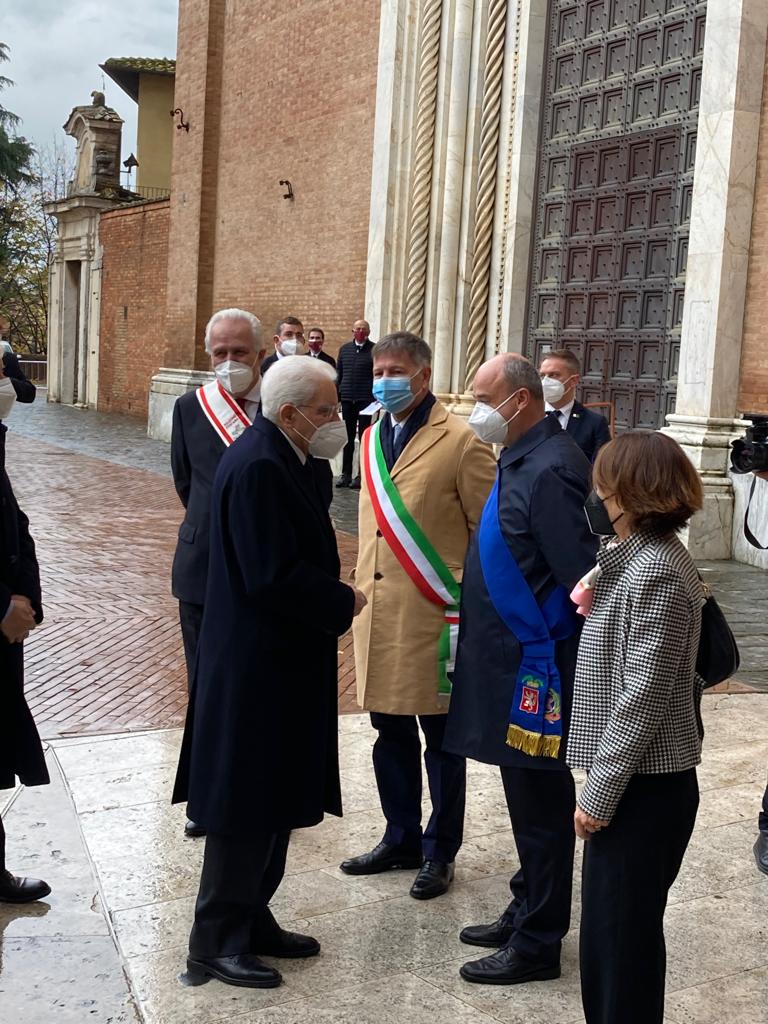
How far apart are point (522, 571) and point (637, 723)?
938 mm

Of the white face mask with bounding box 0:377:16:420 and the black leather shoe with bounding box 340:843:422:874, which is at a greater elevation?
the white face mask with bounding box 0:377:16:420

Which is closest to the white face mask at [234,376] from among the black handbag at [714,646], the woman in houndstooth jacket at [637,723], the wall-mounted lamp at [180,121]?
the woman in houndstooth jacket at [637,723]

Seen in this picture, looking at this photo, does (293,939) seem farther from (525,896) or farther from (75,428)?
(75,428)

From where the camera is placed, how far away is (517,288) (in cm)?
1382

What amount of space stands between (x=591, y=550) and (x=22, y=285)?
5090 centimetres

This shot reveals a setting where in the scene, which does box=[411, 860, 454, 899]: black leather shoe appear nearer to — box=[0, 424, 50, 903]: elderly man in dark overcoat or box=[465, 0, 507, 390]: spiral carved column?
box=[0, 424, 50, 903]: elderly man in dark overcoat

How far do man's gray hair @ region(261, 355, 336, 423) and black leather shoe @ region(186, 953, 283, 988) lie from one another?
4.98ft

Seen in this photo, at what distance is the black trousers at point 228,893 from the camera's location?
3.53m

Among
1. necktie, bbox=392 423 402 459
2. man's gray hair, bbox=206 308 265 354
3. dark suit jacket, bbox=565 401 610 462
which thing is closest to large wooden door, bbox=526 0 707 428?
dark suit jacket, bbox=565 401 610 462

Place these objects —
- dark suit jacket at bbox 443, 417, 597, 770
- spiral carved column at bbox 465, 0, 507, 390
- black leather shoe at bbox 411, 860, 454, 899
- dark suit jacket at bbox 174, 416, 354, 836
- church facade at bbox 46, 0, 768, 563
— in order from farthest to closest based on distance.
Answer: spiral carved column at bbox 465, 0, 507, 390 → church facade at bbox 46, 0, 768, 563 → black leather shoe at bbox 411, 860, 454, 899 → dark suit jacket at bbox 443, 417, 597, 770 → dark suit jacket at bbox 174, 416, 354, 836

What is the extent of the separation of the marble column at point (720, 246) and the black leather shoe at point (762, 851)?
610 cm

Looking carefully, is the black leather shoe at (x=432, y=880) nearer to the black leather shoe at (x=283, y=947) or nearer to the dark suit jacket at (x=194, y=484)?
the black leather shoe at (x=283, y=947)

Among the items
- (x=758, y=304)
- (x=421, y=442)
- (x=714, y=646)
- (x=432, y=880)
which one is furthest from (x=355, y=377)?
(x=714, y=646)

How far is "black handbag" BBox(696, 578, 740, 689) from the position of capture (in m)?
2.80
